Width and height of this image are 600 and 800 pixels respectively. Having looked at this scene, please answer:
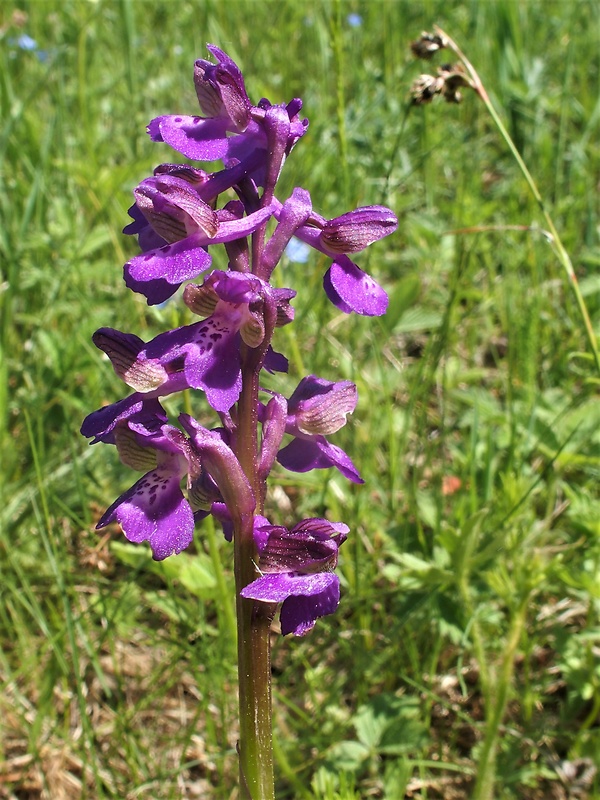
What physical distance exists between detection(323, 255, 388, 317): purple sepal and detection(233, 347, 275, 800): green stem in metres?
0.15

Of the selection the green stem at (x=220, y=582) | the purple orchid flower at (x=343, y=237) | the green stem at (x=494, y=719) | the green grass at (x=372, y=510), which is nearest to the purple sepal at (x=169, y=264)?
the purple orchid flower at (x=343, y=237)

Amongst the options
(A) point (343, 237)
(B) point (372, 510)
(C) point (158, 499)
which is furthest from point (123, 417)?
(B) point (372, 510)

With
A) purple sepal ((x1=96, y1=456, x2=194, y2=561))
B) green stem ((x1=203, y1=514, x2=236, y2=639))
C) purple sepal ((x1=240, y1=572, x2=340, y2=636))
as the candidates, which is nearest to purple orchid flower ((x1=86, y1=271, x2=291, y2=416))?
purple sepal ((x1=96, y1=456, x2=194, y2=561))

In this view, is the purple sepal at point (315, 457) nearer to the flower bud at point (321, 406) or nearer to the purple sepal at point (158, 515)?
the flower bud at point (321, 406)

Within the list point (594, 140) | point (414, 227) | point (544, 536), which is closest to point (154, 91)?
point (414, 227)

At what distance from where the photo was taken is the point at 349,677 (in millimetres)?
1891

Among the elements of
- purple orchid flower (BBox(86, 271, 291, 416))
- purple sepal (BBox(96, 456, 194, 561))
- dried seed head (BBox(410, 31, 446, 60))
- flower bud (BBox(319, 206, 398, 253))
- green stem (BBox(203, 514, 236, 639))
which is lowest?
green stem (BBox(203, 514, 236, 639))

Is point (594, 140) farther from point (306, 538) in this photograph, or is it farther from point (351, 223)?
point (306, 538)

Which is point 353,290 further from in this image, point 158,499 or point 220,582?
point 220,582

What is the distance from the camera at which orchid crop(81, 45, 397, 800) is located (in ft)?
3.53

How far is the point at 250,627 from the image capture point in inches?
44.0

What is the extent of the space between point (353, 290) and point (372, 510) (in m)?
1.08

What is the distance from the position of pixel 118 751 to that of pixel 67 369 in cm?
99

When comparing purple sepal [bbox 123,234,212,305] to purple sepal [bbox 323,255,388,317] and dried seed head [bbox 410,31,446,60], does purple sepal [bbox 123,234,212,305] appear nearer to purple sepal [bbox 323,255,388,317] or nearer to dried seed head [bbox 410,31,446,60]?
purple sepal [bbox 323,255,388,317]
